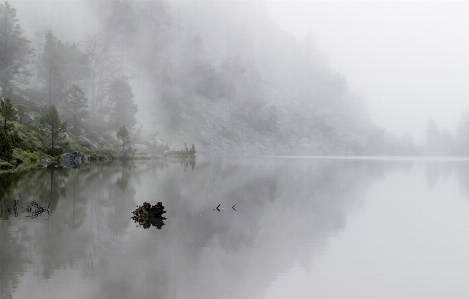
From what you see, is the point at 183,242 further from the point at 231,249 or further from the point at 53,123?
the point at 53,123

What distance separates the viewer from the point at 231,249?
647 inches

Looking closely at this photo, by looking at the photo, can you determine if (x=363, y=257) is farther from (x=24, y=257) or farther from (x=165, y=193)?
(x=165, y=193)

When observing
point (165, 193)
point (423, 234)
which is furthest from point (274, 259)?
point (165, 193)

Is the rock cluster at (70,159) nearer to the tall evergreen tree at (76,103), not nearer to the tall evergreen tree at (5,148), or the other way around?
the tall evergreen tree at (5,148)

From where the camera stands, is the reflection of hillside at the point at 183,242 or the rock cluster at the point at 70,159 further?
the rock cluster at the point at 70,159

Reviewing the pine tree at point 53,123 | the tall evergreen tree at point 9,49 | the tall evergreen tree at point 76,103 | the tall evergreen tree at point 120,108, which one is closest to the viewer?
the pine tree at point 53,123

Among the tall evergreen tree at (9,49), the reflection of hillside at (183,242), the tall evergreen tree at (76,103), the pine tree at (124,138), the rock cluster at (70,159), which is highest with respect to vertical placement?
the tall evergreen tree at (9,49)

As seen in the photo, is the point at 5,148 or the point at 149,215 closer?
the point at 149,215

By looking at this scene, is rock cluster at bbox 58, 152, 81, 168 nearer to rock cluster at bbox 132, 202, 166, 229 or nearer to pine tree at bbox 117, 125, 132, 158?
pine tree at bbox 117, 125, 132, 158

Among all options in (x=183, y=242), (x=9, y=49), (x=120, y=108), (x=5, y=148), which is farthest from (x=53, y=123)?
(x=183, y=242)

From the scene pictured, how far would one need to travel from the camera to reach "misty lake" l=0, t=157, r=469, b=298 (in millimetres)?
11992

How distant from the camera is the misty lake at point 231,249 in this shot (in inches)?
472

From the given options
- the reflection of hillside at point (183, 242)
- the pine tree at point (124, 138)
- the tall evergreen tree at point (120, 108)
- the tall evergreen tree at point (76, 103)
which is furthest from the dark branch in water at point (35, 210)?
the tall evergreen tree at point (120, 108)

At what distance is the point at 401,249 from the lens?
17.5 metres
